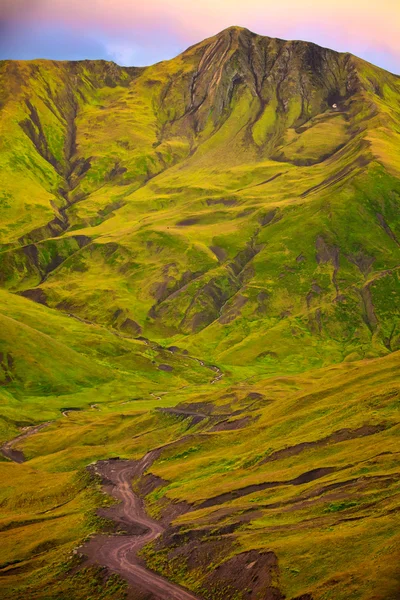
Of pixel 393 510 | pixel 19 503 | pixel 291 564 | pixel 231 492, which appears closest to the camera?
pixel 291 564

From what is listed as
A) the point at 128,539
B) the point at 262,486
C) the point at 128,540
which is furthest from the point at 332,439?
the point at 128,540

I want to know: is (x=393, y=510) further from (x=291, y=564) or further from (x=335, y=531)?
(x=291, y=564)

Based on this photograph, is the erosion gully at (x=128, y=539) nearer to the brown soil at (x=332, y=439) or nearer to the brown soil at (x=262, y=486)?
the brown soil at (x=262, y=486)

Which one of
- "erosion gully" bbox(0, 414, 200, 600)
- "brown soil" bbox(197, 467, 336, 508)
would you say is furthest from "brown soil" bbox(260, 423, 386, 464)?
"erosion gully" bbox(0, 414, 200, 600)

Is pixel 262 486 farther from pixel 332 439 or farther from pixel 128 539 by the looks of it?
pixel 128 539

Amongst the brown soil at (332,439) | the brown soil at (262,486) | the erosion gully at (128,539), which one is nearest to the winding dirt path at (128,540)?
the erosion gully at (128,539)

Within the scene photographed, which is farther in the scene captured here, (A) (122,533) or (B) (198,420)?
(B) (198,420)

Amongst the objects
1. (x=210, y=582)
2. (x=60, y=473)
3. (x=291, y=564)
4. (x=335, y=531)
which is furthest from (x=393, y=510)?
(x=60, y=473)

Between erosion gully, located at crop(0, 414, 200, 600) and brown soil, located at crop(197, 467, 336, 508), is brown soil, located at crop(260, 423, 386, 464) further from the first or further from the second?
erosion gully, located at crop(0, 414, 200, 600)
